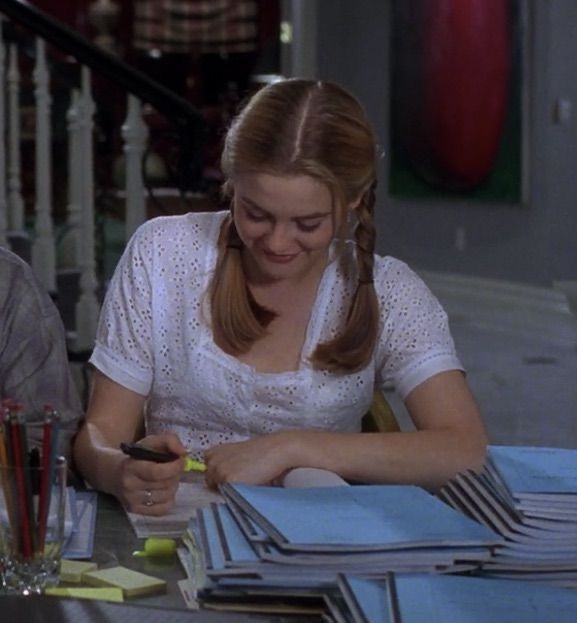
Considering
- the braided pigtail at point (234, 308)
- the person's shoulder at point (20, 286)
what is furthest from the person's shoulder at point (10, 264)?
the braided pigtail at point (234, 308)

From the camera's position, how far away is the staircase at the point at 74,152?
473 centimetres

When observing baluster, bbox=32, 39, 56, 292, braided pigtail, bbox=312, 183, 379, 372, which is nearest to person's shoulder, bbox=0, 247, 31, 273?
braided pigtail, bbox=312, 183, 379, 372

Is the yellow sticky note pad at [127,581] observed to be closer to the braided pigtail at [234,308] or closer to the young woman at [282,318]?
the young woman at [282,318]

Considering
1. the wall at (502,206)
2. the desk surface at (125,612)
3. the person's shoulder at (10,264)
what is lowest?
the wall at (502,206)

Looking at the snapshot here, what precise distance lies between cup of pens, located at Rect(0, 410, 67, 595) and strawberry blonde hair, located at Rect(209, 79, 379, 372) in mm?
674

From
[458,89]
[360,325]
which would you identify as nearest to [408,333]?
[360,325]

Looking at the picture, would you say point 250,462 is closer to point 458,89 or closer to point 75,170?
point 75,170

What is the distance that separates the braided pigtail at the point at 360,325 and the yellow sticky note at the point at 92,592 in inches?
30.6

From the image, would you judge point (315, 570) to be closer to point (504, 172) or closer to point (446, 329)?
point (446, 329)

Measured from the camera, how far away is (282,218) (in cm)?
179

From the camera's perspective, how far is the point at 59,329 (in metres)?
1.83

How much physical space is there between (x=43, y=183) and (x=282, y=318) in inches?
127

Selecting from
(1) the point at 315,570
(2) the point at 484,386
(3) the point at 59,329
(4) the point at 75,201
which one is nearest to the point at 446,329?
(3) the point at 59,329

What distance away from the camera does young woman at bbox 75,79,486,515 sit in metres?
1.80
